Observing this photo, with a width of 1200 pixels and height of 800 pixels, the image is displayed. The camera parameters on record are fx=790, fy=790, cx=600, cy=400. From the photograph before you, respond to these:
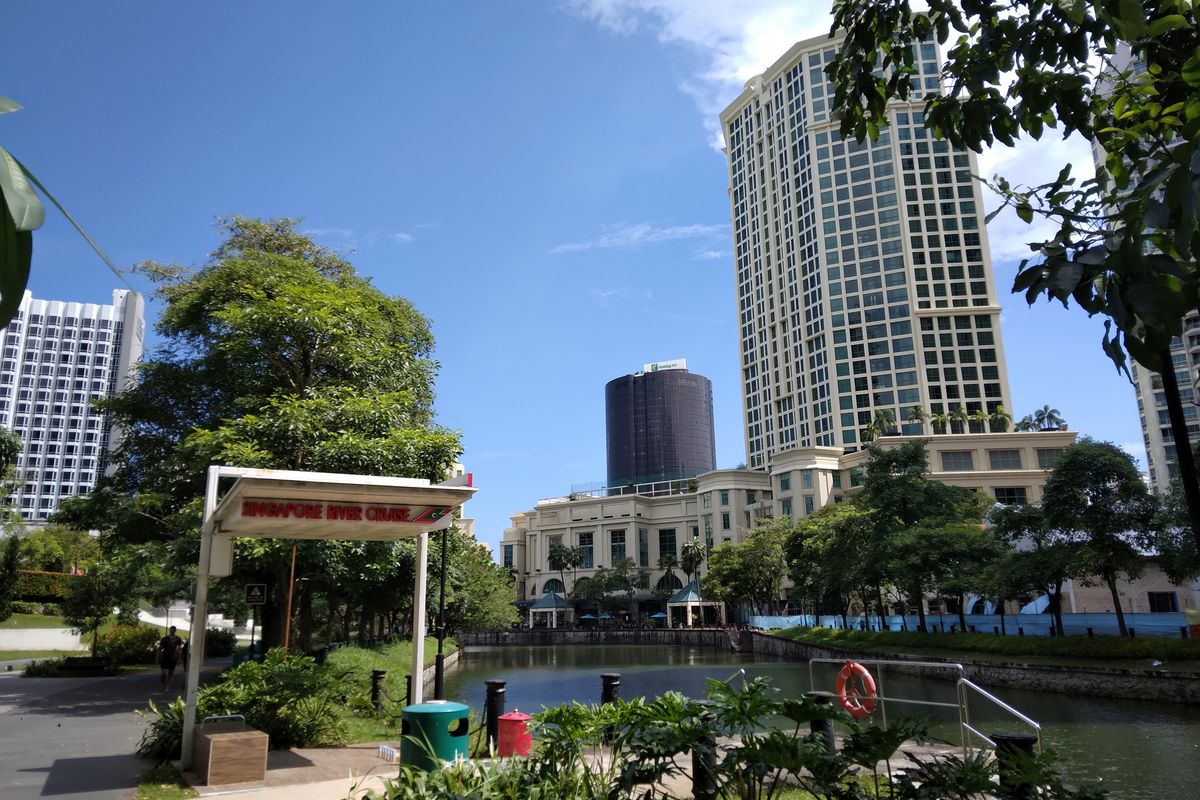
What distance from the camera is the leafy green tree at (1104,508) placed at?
27688mm

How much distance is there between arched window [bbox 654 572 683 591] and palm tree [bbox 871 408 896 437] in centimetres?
3473

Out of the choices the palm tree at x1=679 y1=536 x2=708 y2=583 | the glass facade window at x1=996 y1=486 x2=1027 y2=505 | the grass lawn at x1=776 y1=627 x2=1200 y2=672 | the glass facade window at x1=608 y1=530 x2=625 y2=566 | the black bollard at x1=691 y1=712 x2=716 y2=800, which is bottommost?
the grass lawn at x1=776 y1=627 x2=1200 y2=672

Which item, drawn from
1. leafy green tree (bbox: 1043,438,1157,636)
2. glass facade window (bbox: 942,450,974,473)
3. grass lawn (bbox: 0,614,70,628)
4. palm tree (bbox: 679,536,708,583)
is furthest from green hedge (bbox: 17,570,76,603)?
glass facade window (bbox: 942,450,974,473)

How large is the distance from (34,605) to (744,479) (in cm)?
7112

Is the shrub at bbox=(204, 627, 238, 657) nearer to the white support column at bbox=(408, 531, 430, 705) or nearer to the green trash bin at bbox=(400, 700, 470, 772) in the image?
the white support column at bbox=(408, 531, 430, 705)

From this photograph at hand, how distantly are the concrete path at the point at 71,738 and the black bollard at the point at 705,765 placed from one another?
5.98 metres

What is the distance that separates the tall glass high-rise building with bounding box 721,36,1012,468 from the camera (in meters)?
91.2

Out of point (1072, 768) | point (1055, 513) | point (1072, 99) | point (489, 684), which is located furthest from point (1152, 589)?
point (1072, 99)

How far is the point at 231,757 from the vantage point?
29.1 feet

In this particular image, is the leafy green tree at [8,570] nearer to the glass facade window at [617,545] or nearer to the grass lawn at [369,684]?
the grass lawn at [369,684]

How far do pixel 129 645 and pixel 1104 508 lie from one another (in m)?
35.0

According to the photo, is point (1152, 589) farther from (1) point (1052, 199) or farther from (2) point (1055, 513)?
(1) point (1052, 199)

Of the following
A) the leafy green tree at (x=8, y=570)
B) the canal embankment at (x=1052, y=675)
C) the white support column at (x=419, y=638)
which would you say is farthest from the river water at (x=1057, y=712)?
the leafy green tree at (x=8, y=570)

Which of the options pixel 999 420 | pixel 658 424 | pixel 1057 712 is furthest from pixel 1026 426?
pixel 658 424
